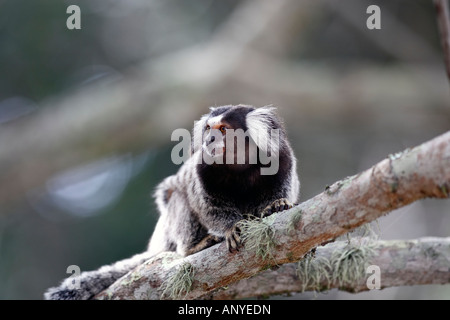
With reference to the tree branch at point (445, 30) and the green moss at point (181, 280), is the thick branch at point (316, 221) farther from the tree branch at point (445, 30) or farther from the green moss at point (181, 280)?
the tree branch at point (445, 30)

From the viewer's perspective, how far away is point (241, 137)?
187 inches

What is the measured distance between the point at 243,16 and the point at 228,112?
724 centimetres

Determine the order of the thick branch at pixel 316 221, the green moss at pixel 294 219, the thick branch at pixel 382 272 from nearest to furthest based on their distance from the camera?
the thick branch at pixel 316 221 < the green moss at pixel 294 219 < the thick branch at pixel 382 272

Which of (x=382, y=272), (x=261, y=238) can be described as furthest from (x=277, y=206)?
(x=382, y=272)

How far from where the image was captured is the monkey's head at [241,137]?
472cm

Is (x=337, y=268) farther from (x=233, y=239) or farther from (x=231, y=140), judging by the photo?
(x=231, y=140)

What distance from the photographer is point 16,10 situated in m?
12.4

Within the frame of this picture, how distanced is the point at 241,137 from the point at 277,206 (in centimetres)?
66

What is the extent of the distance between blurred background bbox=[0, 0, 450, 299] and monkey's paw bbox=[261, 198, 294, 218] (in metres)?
4.73

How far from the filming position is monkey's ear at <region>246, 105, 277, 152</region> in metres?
4.73

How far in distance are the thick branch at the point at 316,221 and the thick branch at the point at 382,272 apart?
63 cm

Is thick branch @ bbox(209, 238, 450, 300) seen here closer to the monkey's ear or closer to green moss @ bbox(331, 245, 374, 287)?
green moss @ bbox(331, 245, 374, 287)

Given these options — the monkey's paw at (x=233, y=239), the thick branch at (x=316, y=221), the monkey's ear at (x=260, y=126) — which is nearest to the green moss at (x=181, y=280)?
the thick branch at (x=316, y=221)

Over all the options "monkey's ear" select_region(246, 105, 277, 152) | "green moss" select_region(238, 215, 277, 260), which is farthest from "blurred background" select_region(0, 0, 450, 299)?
"green moss" select_region(238, 215, 277, 260)
